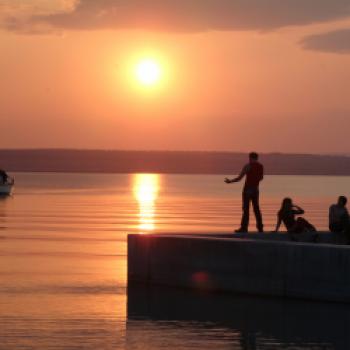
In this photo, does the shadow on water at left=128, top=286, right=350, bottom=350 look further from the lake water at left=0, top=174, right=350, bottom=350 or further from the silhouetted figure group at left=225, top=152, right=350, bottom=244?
the silhouetted figure group at left=225, top=152, right=350, bottom=244

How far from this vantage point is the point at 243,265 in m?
17.0

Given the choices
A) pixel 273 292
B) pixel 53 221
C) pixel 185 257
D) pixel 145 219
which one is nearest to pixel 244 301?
pixel 273 292

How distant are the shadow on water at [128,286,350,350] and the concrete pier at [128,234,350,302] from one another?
0.80 ft

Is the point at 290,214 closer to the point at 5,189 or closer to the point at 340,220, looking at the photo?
the point at 340,220

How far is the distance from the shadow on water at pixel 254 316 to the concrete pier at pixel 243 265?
0.80 feet

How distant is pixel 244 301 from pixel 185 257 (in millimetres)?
1585

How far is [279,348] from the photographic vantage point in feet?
41.1

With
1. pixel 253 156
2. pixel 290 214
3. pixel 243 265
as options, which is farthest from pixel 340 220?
pixel 243 265

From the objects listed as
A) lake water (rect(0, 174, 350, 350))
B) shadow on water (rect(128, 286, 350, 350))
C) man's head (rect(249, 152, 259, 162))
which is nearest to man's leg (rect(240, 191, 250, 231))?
man's head (rect(249, 152, 259, 162))

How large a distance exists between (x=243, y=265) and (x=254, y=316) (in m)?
2.15

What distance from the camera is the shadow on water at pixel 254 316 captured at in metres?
13.1

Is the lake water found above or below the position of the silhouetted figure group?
below

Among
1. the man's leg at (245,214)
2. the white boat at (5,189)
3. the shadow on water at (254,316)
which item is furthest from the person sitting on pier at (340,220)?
the white boat at (5,189)

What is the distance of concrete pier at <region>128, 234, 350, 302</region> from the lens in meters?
16.1
